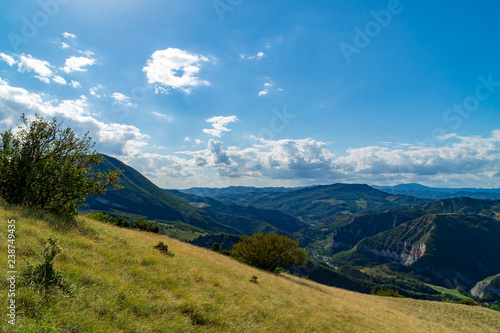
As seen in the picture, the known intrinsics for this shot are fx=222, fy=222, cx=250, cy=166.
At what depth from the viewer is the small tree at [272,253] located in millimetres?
40438

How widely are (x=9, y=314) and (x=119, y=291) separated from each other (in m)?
2.95

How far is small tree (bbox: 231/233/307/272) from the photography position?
1592 inches

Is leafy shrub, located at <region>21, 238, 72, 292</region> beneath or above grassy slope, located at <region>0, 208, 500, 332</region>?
above

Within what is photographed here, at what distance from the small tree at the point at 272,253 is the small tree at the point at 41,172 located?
1207 inches

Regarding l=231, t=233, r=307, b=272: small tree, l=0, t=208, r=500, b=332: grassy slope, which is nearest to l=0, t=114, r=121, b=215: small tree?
l=0, t=208, r=500, b=332: grassy slope

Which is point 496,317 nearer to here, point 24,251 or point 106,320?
point 106,320

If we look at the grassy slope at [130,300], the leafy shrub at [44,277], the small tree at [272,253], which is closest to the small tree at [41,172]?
the grassy slope at [130,300]

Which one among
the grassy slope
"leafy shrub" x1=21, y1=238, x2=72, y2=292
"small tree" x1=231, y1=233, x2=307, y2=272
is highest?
"leafy shrub" x1=21, y1=238, x2=72, y2=292

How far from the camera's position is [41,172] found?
591 inches

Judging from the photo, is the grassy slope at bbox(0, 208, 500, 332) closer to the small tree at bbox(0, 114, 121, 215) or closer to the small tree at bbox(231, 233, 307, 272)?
the small tree at bbox(0, 114, 121, 215)

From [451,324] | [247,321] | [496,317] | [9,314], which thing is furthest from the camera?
[496,317]

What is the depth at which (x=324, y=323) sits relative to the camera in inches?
495

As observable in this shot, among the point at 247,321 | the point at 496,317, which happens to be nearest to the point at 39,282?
the point at 247,321

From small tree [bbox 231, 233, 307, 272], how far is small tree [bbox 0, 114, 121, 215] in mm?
30653
